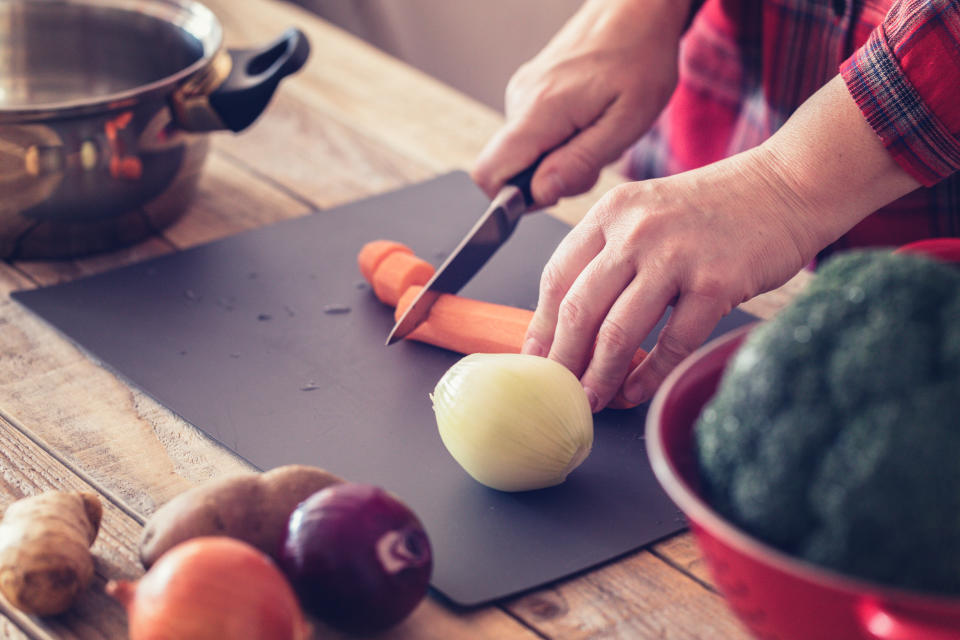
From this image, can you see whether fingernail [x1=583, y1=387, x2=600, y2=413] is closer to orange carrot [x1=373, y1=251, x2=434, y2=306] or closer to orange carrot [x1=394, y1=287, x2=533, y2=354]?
orange carrot [x1=394, y1=287, x2=533, y2=354]

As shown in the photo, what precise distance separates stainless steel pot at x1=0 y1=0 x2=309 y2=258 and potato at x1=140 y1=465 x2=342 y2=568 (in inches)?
22.0

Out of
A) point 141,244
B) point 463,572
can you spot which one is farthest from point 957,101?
point 141,244

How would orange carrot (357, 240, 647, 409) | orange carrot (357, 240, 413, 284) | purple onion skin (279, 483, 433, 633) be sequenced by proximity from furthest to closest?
1. orange carrot (357, 240, 413, 284)
2. orange carrot (357, 240, 647, 409)
3. purple onion skin (279, 483, 433, 633)

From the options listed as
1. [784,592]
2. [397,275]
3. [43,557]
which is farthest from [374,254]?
[784,592]

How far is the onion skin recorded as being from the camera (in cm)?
54

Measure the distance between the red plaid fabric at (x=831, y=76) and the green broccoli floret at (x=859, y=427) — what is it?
0.43 meters

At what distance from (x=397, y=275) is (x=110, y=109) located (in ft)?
1.17

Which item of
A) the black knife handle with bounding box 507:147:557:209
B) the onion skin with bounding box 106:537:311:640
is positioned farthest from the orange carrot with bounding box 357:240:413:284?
the onion skin with bounding box 106:537:311:640

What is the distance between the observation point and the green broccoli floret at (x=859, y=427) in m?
0.46

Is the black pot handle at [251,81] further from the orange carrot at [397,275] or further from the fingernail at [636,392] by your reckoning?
the fingernail at [636,392]

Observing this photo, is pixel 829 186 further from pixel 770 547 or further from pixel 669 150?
pixel 669 150

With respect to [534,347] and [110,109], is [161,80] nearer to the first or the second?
[110,109]

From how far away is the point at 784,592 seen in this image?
495 millimetres

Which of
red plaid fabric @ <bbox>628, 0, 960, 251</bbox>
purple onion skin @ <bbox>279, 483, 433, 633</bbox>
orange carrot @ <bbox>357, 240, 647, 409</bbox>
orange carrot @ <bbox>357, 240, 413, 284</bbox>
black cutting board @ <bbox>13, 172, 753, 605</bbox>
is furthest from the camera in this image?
orange carrot @ <bbox>357, 240, 413, 284</bbox>
